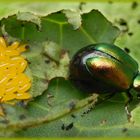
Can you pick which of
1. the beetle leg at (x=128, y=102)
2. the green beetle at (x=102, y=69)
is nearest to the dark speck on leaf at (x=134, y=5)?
the green beetle at (x=102, y=69)

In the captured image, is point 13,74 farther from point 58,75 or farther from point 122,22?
point 122,22

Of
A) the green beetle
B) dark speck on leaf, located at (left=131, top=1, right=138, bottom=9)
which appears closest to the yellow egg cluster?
the green beetle

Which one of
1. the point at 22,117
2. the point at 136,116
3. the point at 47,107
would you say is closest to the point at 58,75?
the point at 47,107

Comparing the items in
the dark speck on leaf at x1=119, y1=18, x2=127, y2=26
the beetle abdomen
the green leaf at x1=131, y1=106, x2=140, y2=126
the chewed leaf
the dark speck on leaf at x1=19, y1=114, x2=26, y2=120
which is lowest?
the green leaf at x1=131, y1=106, x2=140, y2=126

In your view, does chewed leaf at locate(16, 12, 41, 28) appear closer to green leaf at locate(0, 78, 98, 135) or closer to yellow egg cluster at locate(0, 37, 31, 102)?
yellow egg cluster at locate(0, 37, 31, 102)

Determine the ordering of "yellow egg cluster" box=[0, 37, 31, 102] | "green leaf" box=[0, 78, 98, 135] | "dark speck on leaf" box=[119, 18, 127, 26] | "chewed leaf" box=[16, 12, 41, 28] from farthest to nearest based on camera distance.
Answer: "dark speck on leaf" box=[119, 18, 127, 26] < "chewed leaf" box=[16, 12, 41, 28] < "yellow egg cluster" box=[0, 37, 31, 102] < "green leaf" box=[0, 78, 98, 135]

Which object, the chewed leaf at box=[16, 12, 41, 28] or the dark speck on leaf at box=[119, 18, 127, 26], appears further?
the dark speck on leaf at box=[119, 18, 127, 26]
